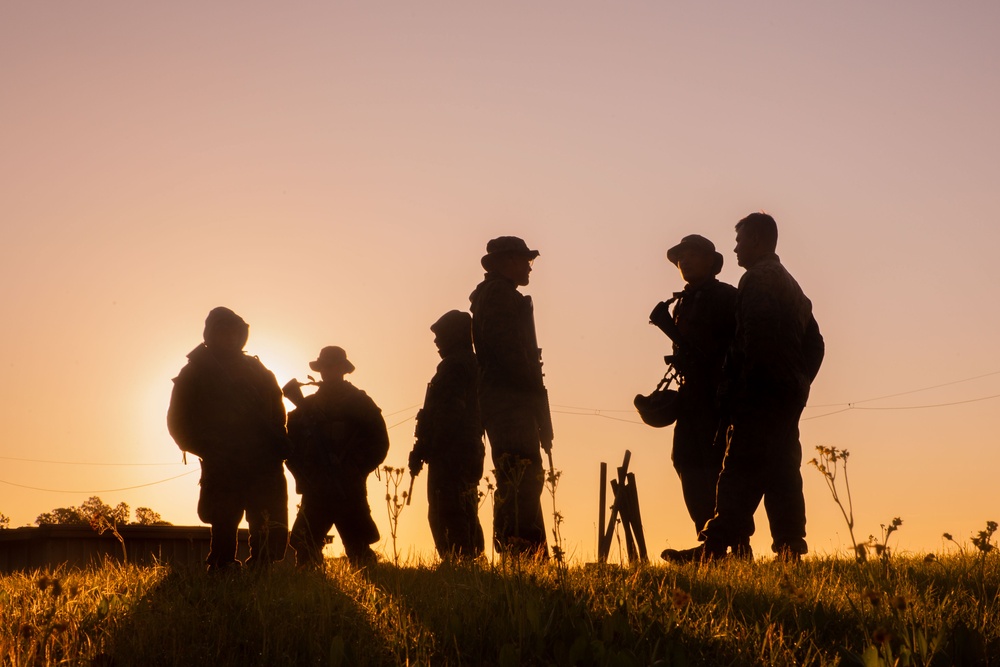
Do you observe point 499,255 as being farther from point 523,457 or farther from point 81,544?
point 81,544

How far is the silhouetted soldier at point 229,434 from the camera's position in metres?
7.94

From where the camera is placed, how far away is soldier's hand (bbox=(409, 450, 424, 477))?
9.14 meters

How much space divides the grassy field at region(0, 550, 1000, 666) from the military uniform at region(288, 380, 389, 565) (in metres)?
2.93

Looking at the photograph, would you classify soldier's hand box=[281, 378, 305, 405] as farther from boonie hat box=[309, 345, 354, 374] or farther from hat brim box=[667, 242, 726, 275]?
hat brim box=[667, 242, 726, 275]

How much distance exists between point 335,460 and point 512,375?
1.68 meters

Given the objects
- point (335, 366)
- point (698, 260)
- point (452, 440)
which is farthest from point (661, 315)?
point (335, 366)

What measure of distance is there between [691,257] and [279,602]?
4.76m

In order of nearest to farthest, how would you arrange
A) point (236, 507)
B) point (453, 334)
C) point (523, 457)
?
point (236, 507) < point (523, 457) < point (453, 334)

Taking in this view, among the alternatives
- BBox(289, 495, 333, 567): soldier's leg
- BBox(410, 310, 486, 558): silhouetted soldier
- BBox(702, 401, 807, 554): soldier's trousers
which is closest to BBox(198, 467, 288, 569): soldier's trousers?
BBox(289, 495, 333, 567): soldier's leg

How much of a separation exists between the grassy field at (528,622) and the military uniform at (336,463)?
293 centimetres

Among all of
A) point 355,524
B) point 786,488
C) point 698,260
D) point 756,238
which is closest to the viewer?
point 786,488

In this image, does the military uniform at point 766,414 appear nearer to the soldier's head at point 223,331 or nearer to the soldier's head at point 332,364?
the soldier's head at point 332,364

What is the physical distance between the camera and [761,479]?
24.0ft

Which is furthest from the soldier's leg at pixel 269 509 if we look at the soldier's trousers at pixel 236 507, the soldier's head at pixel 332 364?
the soldier's head at pixel 332 364
